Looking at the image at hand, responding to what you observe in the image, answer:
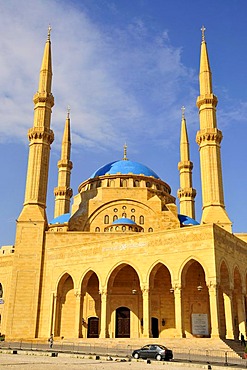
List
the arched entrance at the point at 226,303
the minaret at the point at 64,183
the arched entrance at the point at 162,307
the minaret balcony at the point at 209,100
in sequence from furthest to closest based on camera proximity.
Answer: the minaret at the point at 64,183 < the minaret balcony at the point at 209,100 < the arched entrance at the point at 162,307 < the arched entrance at the point at 226,303

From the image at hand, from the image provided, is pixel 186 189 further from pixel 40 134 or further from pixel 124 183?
pixel 40 134

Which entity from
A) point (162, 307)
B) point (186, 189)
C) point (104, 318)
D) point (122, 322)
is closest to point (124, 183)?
point (186, 189)

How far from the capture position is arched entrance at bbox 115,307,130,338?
94.5 feet

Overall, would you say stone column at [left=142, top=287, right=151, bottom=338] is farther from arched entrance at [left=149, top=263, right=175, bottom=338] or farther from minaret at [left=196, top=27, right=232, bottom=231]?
minaret at [left=196, top=27, right=232, bottom=231]

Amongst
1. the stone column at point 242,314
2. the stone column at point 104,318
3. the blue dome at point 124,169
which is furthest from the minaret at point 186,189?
the stone column at point 104,318

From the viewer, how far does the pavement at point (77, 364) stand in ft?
43.4

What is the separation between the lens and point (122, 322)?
29.2 m

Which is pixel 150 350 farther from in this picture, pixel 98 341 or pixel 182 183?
pixel 182 183

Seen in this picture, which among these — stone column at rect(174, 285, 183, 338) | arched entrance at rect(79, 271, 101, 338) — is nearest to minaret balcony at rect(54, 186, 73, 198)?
arched entrance at rect(79, 271, 101, 338)

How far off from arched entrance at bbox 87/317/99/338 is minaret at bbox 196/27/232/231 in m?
10.7

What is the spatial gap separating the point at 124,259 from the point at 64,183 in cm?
2155

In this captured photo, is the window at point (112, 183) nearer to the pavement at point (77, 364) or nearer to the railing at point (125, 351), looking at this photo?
the railing at point (125, 351)

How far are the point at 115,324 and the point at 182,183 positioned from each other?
69.2ft

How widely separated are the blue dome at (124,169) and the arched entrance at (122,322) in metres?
14.1
